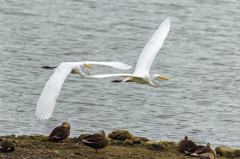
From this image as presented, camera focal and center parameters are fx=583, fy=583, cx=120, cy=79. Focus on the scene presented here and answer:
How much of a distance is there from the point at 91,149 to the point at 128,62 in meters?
8.56

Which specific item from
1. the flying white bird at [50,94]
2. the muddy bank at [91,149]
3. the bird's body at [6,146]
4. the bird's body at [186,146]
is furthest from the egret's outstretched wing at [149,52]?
the bird's body at [6,146]

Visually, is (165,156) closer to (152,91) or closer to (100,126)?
(100,126)

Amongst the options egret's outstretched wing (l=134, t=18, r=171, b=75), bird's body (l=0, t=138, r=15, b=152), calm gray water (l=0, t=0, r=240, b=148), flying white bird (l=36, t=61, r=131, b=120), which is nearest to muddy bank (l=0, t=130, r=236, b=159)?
bird's body (l=0, t=138, r=15, b=152)

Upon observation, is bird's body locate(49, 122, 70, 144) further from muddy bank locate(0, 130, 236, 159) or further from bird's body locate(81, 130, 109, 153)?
bird's body locate(81, 130, 109, 153)

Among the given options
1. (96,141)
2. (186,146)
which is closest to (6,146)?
(96,141)

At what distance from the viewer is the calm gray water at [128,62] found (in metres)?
13.0

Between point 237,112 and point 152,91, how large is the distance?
255 centimetres

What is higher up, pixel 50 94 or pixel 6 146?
pixel 50 94

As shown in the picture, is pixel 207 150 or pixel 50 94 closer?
pixel 207 150

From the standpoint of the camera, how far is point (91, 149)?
1001cm

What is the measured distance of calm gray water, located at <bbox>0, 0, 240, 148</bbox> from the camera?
1298cm

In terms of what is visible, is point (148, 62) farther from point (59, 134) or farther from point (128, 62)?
point (128, 62)

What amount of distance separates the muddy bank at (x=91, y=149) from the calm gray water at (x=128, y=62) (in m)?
1.44

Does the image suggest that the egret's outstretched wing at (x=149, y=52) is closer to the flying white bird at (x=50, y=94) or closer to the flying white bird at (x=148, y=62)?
the flying white bird at (x=148, y=62)
